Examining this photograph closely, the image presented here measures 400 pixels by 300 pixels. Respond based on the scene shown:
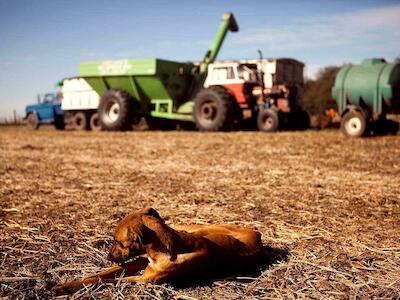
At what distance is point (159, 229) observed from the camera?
8.56ft

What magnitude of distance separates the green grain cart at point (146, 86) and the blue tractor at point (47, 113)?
170 inches

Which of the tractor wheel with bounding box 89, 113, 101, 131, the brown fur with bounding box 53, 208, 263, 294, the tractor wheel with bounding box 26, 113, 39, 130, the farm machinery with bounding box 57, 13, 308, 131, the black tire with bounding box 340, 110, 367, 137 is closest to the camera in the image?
the brown fur with bounding box 53, 208, 263, 294

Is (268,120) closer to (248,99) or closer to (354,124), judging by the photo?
(248,99)

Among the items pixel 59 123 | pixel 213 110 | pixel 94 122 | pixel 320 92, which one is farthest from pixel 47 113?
pixel 320 92

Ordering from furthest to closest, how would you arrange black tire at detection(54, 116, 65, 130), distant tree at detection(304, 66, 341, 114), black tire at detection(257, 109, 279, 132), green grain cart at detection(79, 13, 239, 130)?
distant tree at detection(304, 66, 341, 114)
black tire at detection(54, 116, 65, 130)
green grain cart at detection(79, 13, 239, 130)
black tire at detection(257, 109, 279, 132)

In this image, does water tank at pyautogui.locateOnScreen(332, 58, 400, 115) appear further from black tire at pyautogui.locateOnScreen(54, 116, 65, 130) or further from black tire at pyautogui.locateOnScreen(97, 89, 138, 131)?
black tire at pyautogui.locateOnScreen(54, 116, 65, 130)

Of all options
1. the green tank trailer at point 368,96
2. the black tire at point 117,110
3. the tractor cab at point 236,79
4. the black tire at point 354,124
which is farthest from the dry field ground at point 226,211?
the black tire at point 117,110

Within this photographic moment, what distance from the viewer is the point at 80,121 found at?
20.4 metres

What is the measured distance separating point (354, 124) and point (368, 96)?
2.77 feet

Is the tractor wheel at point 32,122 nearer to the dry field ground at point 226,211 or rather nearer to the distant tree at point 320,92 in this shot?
the dry field ground at point 226,211

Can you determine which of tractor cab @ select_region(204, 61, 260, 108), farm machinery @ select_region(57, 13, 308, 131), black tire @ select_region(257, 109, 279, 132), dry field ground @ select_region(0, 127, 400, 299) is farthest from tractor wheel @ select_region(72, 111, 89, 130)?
dry field ground @ select_region(0, 127, 400, 299)

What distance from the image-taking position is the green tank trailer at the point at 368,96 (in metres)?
Result: 12.3

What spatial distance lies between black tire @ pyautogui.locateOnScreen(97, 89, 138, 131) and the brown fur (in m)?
14.7

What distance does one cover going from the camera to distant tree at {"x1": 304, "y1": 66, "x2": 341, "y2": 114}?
78.1ft
